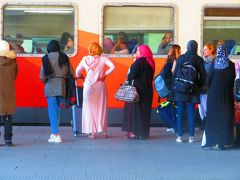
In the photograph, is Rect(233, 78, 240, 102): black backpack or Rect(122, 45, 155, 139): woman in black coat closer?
Rect(233, 78, 240, 102): black backpack

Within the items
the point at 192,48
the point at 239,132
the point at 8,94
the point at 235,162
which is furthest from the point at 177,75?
the point at 8,94

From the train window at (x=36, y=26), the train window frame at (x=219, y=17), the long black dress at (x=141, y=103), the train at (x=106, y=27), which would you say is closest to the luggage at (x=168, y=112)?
the long black dress at (x=141, y=103)

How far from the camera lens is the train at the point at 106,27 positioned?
39.3 feet

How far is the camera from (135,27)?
12102 mm

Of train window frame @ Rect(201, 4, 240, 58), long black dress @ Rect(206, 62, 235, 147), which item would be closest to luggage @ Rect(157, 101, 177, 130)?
train window frame @ Rect(201, 4, 240, 58)

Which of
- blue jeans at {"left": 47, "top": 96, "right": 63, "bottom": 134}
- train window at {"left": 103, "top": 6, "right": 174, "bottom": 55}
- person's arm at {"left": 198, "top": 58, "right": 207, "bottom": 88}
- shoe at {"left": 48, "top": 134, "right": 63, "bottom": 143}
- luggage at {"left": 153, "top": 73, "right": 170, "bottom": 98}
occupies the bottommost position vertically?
shoe at {"left": 48, "top": 134, "right": 63, "bottom": 143}

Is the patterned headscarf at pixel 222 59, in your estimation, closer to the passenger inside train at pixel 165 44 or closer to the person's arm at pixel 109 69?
the person's arm at pixel 109 69

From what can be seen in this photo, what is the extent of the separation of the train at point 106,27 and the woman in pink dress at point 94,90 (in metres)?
0.91

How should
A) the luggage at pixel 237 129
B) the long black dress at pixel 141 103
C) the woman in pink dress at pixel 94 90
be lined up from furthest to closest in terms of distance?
the woman in pink dress at pixel 94 90 < the long black dress at pixel 141 103 < the luggage at pixel 237 129

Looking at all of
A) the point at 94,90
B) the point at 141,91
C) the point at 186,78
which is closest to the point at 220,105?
the point at 186,78

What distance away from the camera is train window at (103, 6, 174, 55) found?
12.0 m

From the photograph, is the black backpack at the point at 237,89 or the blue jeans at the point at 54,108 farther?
the blue jeans at the point at 54,108

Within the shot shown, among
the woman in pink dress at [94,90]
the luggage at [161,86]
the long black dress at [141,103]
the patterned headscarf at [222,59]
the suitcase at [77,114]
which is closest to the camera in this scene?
the patterned headscarf at [222,59]

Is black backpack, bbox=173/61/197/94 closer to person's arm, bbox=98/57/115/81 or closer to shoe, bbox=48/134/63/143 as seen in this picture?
person's arm, bbox=98/57/115/81
